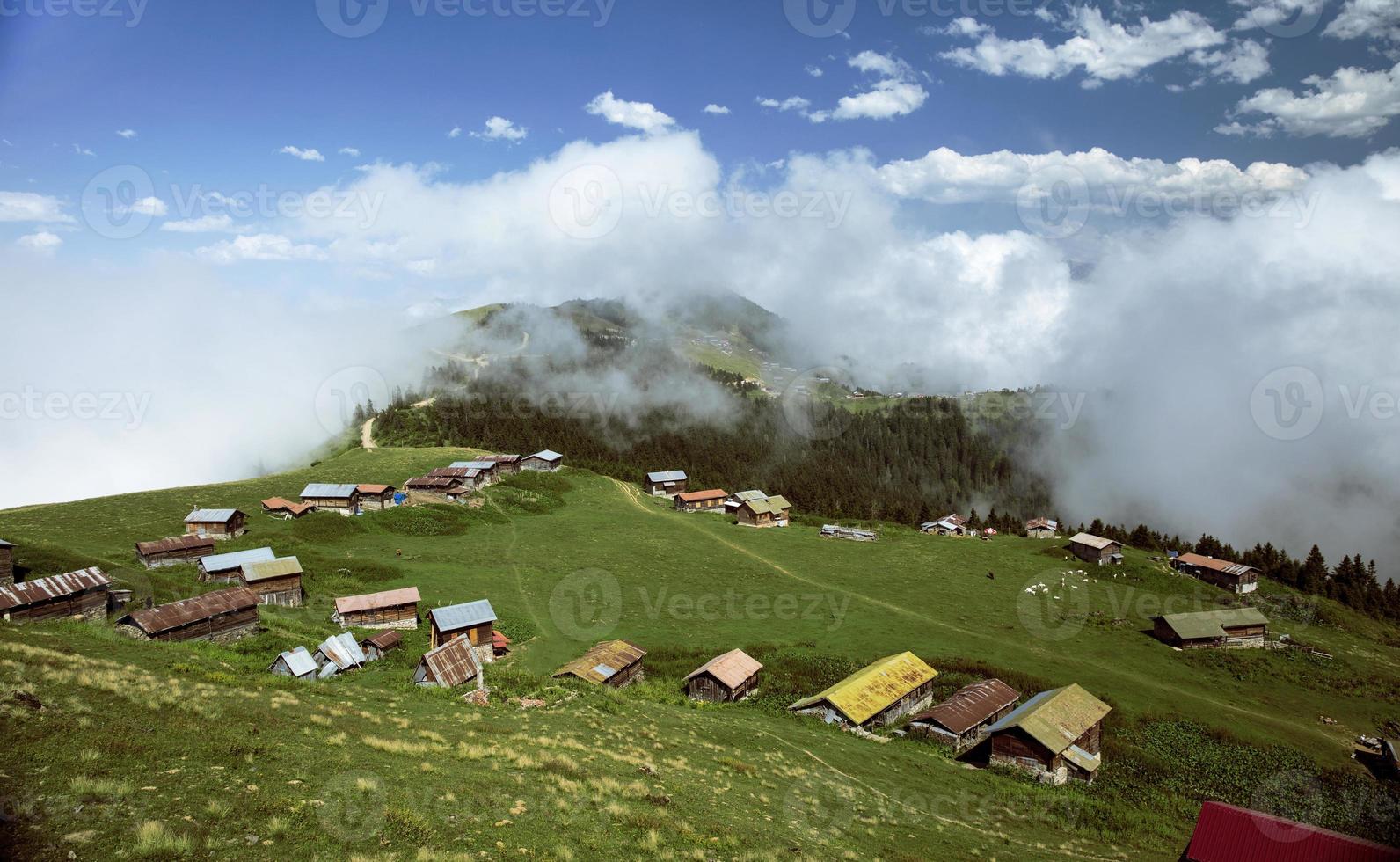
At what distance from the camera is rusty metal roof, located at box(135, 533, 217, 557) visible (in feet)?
188

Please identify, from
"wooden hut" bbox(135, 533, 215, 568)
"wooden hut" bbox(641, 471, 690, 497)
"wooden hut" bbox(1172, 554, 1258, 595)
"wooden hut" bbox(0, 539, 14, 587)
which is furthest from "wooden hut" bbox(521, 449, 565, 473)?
"wooden hut" bbox(1172, 554, 1258, 595)

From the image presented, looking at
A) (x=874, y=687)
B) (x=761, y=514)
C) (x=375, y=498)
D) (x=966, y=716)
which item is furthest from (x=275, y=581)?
(x=761, y=514)

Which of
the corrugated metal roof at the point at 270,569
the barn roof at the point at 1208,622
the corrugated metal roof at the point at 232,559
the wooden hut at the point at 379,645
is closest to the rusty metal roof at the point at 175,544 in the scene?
the corrugated metal roof at the point at 232,559

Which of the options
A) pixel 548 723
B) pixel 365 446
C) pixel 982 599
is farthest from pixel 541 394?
pixel 548 723

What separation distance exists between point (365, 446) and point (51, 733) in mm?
129223

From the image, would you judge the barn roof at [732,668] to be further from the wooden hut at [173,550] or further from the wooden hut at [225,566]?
the wooden hut at [173,550]

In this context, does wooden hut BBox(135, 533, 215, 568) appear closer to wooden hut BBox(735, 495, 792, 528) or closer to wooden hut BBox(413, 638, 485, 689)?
wooden hut BBox(413, 638, 485, 689)

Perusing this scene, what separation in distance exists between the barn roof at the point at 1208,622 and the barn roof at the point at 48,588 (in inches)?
3336

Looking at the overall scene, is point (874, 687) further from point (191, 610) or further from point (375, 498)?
point (375, 498)

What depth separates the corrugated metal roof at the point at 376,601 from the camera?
1977 inches

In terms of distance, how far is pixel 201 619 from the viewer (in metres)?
41.0

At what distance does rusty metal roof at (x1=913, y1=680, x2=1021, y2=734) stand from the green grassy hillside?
2.91 m

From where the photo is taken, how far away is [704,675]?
145 ft

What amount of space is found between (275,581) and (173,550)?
12.8 m
